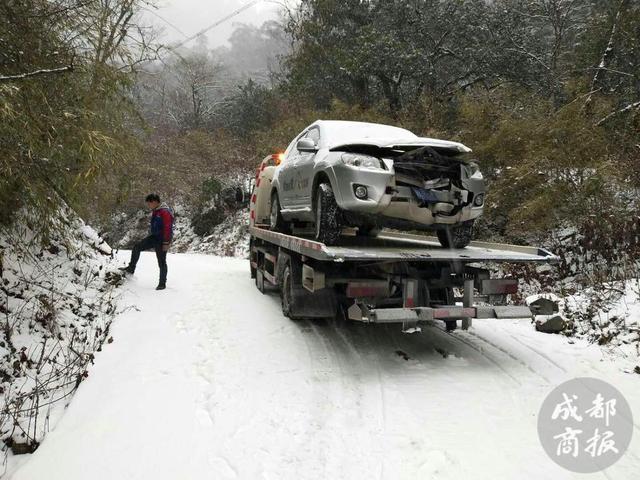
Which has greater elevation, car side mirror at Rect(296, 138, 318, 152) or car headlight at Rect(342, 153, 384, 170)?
car side mirror at Rect(296, 138, 318, 152)

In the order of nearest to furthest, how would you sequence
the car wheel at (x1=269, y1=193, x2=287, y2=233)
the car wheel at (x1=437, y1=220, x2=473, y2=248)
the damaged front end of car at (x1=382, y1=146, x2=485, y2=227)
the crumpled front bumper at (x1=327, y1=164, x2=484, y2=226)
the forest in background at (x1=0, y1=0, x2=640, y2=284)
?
the forest in background at (x1=0, y1=0, x2=640, y2=284), the crumpled front bumper at (x1=327, y1=164, x2=484, y2=226), the damaged front end of car at (x1=382, y1=146, x2=485, y2=227), the car wheel at (x1=437, y1=220, x2=473, y2=248), the car wheel at (x1=269, y1=193, x2=287, y2=233)

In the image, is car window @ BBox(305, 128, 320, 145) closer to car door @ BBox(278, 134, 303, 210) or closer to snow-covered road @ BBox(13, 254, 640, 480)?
car door @ BBox(278, 134, 303, 210)

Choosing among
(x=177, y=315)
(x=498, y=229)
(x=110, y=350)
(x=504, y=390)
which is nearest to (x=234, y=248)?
(x=498, y=229)

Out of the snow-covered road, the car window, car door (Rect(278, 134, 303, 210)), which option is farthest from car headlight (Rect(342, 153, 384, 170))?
the snow-covered road

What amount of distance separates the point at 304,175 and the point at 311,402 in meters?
3.15

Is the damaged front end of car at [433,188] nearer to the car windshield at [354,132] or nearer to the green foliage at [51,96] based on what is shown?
the car windshield at [354,132]

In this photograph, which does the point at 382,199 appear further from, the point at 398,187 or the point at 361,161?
the point at 361,161

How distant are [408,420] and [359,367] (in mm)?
1102

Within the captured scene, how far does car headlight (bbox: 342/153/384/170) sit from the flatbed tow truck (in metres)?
0.88

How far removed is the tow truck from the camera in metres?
4.39

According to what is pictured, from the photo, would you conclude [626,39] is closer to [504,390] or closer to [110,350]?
[504,390]

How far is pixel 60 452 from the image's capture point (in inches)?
123

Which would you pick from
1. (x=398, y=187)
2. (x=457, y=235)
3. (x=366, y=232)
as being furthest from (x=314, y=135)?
(x=457, y=235)

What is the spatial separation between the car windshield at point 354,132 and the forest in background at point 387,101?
219 cm
